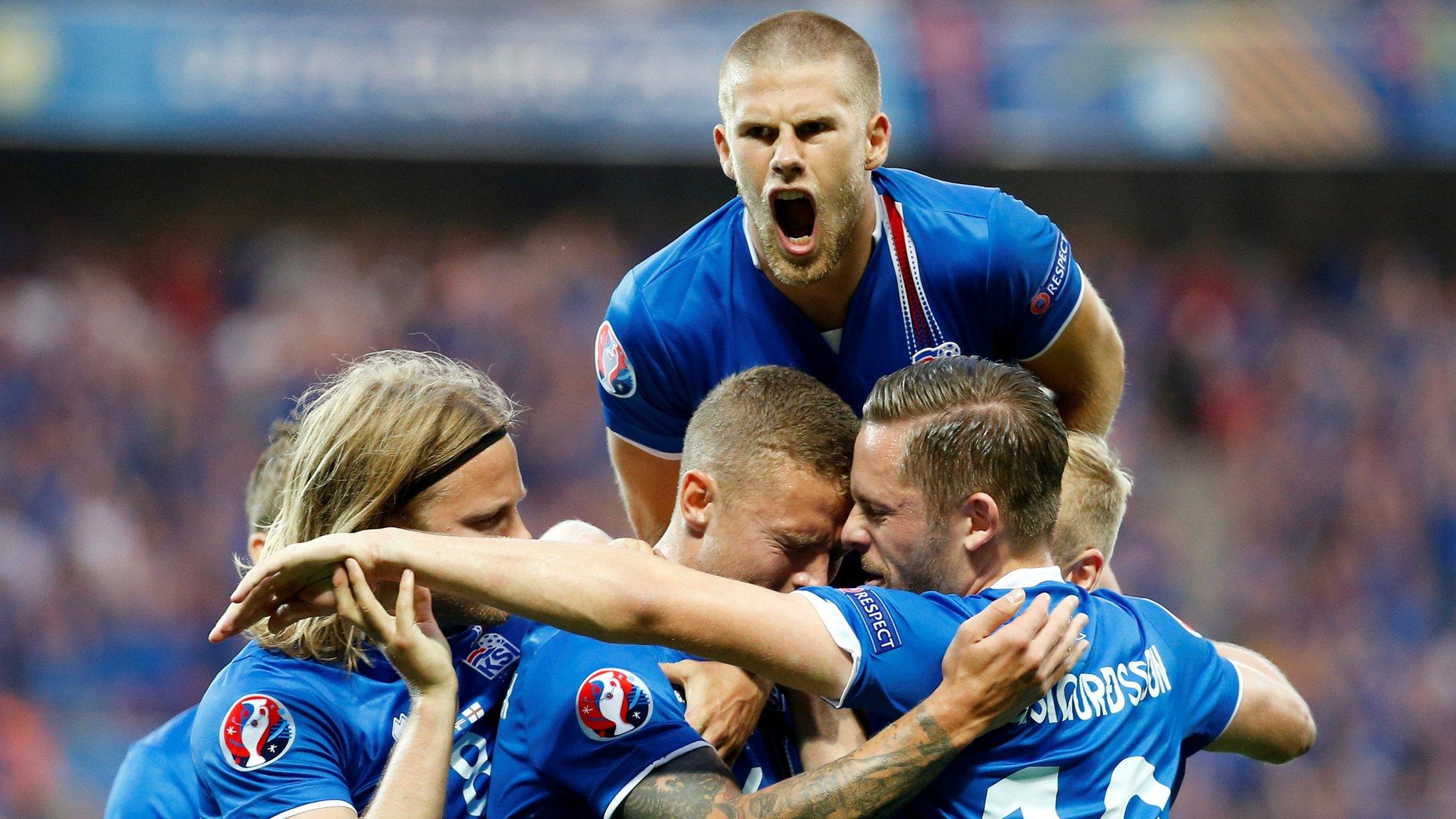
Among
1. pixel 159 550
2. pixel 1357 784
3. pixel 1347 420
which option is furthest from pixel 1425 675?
pixel 159 550

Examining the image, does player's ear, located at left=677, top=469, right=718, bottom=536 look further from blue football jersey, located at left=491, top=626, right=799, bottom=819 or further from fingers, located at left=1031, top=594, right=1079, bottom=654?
fingers, located at left=1031, top=594, right=1079, bottom=654

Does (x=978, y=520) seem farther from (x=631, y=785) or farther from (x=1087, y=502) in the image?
(x=631, y=785)

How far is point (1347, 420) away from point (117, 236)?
1090 cm

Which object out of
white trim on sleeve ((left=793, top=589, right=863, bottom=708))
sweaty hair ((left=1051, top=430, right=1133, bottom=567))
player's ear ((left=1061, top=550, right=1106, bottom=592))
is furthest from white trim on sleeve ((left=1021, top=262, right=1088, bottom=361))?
white trim on sleeve ((left=793, top=589, right=863, bottom=708))

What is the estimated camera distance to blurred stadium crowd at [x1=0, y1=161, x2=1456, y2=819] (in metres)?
11.3

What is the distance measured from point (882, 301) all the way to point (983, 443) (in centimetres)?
111

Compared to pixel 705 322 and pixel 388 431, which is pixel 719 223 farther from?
Answer: pixel 388 431

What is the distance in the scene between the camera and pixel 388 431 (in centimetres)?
347

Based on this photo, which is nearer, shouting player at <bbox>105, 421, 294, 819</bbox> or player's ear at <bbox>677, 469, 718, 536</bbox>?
player's ear at <bbox>677, 469, 718, 536</bbox>

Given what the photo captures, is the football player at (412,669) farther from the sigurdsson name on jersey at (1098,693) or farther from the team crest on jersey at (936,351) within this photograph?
the team crest on jersey at (936,351)

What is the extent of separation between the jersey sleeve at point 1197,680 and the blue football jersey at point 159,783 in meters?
2.31

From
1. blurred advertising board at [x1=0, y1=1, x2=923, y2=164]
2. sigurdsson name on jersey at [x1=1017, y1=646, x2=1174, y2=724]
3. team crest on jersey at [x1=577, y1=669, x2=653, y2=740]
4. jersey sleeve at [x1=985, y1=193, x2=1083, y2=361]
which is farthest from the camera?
blurred advertising board at [x1=0, y1=1, x2=923, y2=164]

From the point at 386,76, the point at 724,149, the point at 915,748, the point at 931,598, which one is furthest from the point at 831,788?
the point at 386,76

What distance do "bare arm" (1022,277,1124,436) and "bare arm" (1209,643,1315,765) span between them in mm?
848
